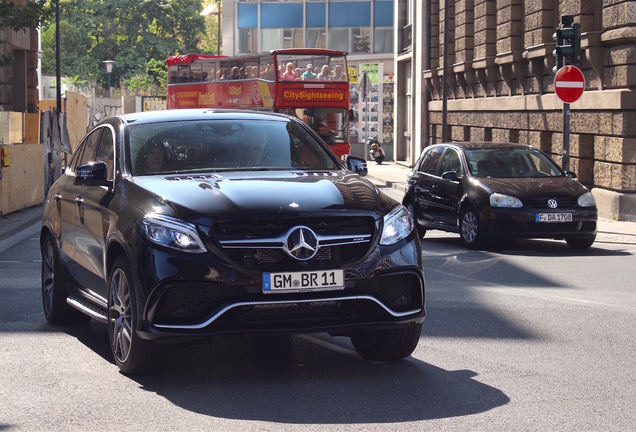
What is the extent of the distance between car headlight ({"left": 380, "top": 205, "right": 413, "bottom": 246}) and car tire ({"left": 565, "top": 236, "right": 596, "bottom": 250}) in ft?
30.9

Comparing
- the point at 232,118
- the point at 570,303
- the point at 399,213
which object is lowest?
the point at 570,303

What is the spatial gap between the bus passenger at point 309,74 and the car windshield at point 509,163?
18.3 m

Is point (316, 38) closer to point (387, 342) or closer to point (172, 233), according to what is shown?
point (387, 342)

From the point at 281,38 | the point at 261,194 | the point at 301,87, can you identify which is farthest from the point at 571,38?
the point at 281,38

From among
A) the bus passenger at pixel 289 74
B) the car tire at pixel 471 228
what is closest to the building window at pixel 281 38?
the bus passenger at pixel 289 74

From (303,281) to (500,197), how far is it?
31.7 ft

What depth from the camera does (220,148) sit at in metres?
8.02

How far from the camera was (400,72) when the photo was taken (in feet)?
167

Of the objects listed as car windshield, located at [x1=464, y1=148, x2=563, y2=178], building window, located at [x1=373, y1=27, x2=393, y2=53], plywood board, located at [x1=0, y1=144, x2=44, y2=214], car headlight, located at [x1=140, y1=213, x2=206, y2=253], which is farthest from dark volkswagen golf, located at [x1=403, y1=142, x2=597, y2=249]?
building window, located at [x1=373, y1=27, x2=393, y2=53]

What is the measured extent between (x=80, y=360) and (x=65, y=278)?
127cm

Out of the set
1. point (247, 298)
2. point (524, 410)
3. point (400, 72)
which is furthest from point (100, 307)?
point (400, 72)

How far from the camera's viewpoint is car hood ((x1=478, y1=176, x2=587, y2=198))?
1598 centimetres

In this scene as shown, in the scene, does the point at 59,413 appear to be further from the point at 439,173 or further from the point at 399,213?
the point at 439,173

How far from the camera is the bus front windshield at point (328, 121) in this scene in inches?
1393
